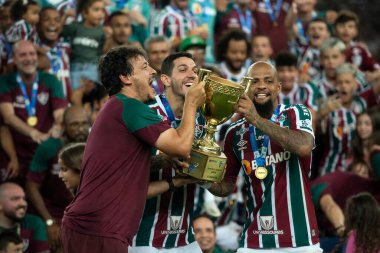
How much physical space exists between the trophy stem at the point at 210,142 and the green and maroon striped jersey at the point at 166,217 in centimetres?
41

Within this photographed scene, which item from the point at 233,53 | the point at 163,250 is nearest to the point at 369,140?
the point at 233,53

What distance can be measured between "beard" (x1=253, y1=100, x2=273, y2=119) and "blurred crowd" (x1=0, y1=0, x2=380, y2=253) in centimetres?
154

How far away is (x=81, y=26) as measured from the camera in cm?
1209

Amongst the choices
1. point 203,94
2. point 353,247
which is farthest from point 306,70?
point 203,94

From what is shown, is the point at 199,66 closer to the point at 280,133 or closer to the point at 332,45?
the point at 280,133

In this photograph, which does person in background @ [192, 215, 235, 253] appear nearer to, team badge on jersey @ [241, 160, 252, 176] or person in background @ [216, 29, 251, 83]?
team badge on jersey @ [241, 160, 252, 176]

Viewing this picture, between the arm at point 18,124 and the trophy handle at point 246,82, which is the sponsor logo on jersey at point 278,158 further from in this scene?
the arm at point 18,124

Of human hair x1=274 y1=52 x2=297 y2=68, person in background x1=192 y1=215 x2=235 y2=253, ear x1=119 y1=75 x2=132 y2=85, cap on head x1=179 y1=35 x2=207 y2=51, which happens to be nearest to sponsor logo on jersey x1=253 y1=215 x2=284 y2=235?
ear x1=119 y1=75 x2=132 y2=85

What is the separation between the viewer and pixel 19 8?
1154cm

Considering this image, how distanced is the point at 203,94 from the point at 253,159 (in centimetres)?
98

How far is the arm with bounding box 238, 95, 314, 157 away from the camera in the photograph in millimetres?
6988

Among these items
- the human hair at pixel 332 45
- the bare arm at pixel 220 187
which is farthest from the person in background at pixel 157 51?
the bare arm at pixel 220 187

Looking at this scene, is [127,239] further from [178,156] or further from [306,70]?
[306,70]

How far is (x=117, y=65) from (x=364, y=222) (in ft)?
9.98
